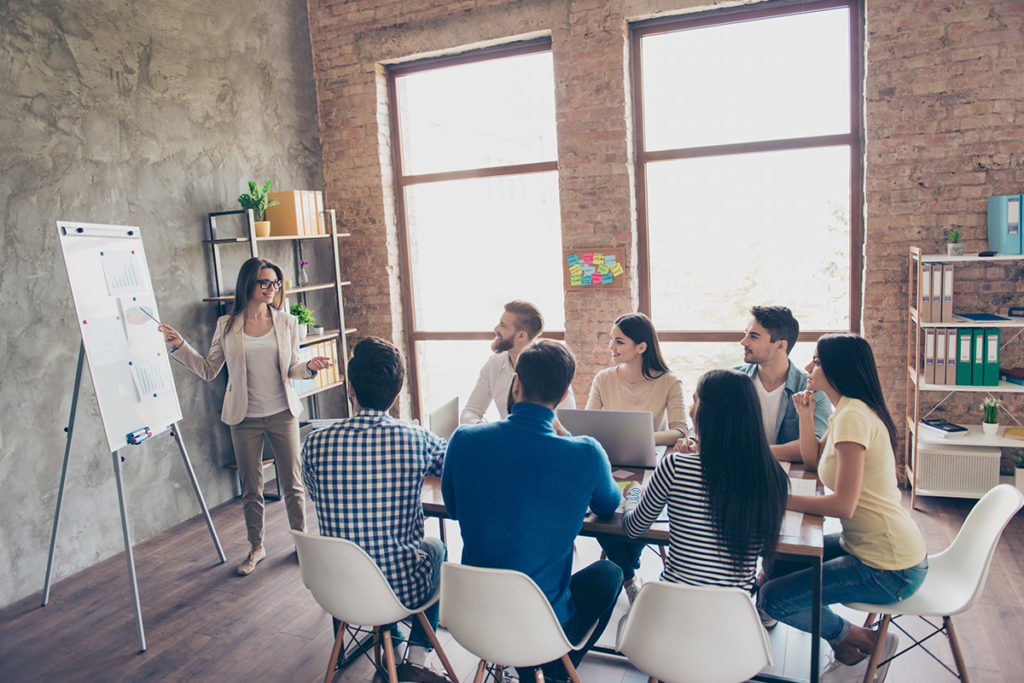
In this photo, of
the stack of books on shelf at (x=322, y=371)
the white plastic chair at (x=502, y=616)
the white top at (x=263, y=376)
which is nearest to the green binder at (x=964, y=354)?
the white plastic chair at (x=502, y=616)

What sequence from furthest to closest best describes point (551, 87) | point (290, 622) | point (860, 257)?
point (551, 87) → point (860, 257) → point (290, 622)

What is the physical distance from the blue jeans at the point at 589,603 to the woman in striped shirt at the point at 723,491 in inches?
11.9

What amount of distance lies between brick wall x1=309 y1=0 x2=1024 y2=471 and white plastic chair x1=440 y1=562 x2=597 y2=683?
3.40 meters

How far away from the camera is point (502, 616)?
2156mm

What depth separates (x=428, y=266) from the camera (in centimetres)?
633

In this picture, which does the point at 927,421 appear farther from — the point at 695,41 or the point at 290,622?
the point at 290,622

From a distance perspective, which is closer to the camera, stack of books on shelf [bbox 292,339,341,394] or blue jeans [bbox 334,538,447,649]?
blue jeans [bbox 334,538,447,649]

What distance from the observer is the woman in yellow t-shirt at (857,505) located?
2.41m

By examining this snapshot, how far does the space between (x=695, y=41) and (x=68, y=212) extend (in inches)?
168

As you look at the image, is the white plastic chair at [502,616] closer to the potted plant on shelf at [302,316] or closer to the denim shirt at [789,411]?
the denim shirt at [789,411]

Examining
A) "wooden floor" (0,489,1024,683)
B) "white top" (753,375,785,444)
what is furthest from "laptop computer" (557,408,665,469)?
"wooden floor" (0,489,1024,683)

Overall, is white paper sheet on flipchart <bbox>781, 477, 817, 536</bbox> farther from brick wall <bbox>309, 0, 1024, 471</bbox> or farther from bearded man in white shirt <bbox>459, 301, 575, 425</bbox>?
brick wall <bbox>309, 0, 1024, 471</bbox>

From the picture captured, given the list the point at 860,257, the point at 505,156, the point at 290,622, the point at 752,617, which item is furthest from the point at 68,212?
the point at 860,257

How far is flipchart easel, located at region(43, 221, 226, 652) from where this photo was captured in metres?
3.44
